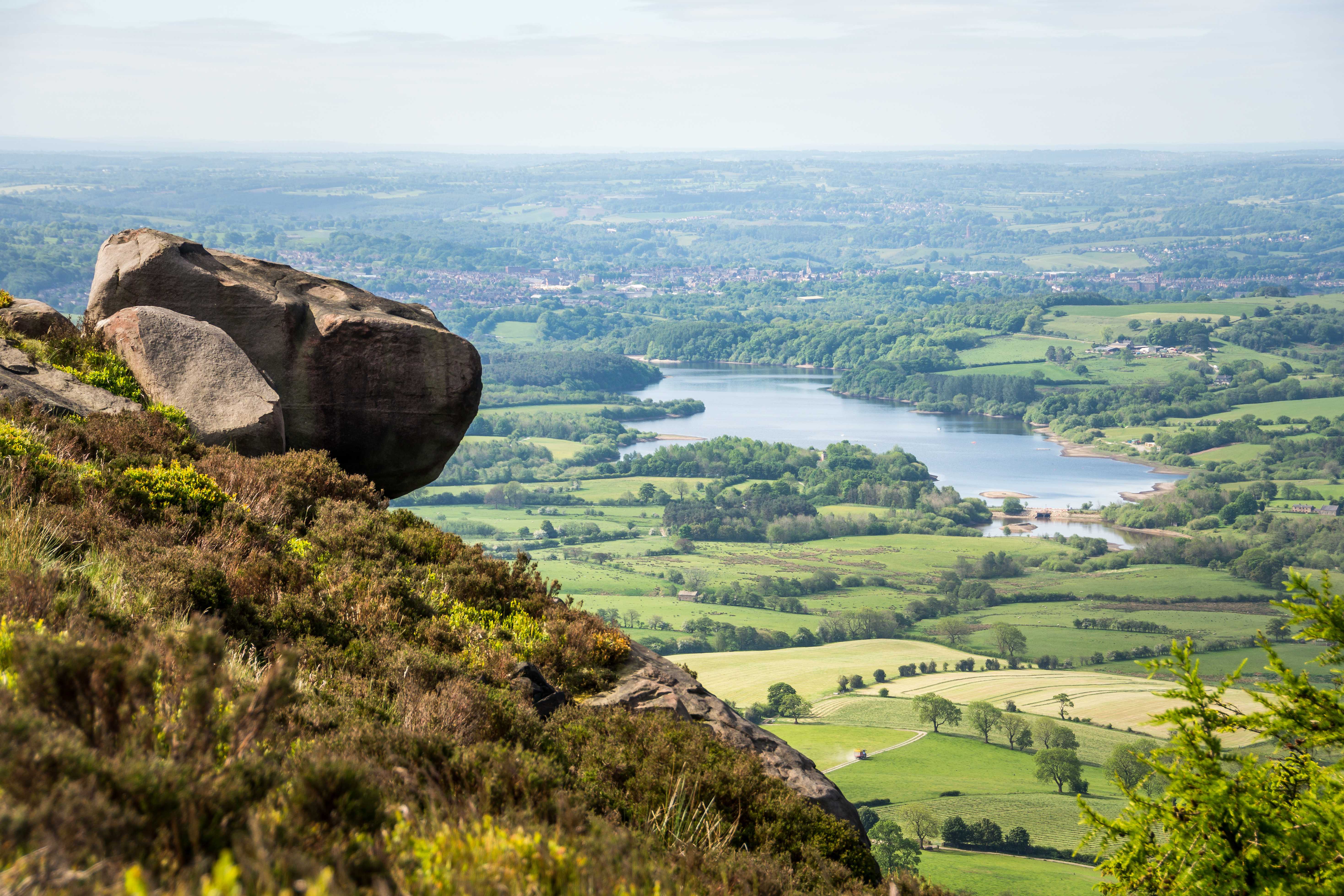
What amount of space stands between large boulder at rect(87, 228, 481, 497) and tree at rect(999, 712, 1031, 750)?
166 feet

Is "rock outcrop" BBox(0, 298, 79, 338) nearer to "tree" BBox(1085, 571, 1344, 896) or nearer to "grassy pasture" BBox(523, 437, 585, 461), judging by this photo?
"tree" BBox(1085, 571, 1344, 896)

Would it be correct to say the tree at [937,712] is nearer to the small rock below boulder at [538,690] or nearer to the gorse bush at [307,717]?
the gorse bush at [307,717]

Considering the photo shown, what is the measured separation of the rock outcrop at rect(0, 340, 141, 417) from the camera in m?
9.00

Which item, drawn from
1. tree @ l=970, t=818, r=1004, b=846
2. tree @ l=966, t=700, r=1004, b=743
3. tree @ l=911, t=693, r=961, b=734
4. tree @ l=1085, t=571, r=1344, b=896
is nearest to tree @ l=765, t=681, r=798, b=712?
tree @ l=911, t=693, r=961, b=734

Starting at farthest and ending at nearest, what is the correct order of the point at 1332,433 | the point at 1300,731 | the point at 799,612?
the point at 1332,433 < the point at 799,612 < the point at 1300,731

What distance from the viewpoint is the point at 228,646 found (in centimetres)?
569

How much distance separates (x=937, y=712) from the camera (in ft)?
186

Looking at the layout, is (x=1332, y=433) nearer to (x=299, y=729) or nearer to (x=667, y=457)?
(x=667, y=457)

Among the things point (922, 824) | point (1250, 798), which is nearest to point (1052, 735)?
point (922, 824)

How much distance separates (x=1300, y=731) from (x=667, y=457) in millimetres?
111235

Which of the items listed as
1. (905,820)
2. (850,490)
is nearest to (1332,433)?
(850,490)

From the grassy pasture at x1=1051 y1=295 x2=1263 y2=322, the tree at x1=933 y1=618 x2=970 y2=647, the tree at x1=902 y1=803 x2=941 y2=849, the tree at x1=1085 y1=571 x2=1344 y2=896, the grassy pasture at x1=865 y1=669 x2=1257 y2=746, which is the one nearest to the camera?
the tree at x1=1085 y1=571 x2=1344 y2=896

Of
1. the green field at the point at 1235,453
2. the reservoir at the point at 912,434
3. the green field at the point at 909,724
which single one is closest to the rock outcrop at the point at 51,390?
the green field at the point at 909,724

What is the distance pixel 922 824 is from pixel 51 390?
40.0 m
